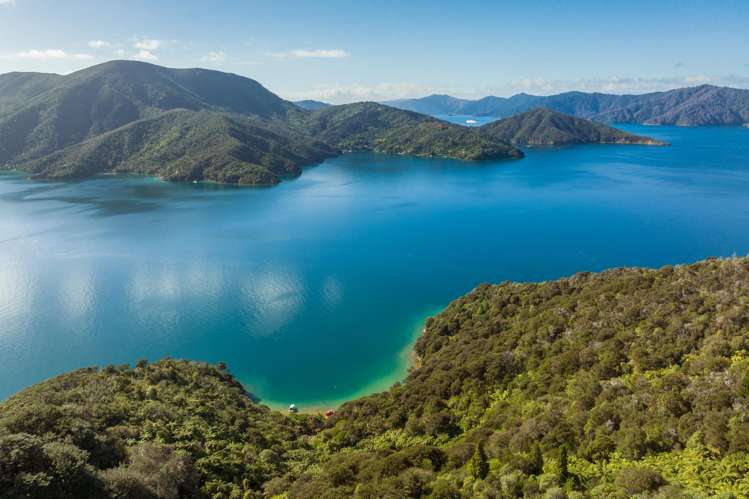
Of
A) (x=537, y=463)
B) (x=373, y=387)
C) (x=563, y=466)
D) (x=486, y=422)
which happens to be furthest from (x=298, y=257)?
(x=563, y=466)

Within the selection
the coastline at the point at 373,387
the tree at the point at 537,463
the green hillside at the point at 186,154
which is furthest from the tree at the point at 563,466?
the green hillside at the point at 186,154

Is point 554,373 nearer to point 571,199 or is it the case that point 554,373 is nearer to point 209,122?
point 571,199

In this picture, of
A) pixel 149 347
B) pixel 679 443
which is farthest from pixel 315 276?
pixel 679 443

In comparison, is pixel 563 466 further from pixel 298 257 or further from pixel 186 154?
pixel 186 154

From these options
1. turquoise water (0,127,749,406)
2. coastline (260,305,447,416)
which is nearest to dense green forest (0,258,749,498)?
coastline (260,305,447,416)

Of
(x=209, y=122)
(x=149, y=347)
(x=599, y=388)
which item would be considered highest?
(x=209, y=122)
